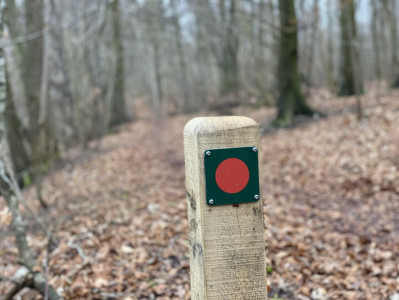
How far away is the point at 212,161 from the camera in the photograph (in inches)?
73.4

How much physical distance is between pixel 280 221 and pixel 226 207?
3851 mm

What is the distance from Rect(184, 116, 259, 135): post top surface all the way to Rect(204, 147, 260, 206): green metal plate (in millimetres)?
106

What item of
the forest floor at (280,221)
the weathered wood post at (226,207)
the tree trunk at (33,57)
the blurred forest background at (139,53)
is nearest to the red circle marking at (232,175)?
the weathered wood post at (226,207)

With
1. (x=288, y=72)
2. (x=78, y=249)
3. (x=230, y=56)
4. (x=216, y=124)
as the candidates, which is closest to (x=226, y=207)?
(x=216, y=124)

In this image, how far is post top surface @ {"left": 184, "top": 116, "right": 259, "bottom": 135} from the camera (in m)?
1.87

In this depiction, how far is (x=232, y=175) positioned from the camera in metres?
1.88

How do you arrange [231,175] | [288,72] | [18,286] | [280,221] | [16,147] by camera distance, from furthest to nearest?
[288,72] → [16,147] → [280,221] → [18,286] → [231,175]

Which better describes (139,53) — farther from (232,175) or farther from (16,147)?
(232,175)

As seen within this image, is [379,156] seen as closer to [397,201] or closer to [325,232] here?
[397,201]

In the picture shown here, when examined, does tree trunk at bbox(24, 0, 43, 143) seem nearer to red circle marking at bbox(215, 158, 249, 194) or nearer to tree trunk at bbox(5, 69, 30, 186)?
tree trunk at bbox(5, 69, 30, 186)

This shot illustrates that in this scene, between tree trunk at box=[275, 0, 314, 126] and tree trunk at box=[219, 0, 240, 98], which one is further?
tree trunk at box=[219, 0, 240, 98]

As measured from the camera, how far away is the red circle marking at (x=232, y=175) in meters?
1.87

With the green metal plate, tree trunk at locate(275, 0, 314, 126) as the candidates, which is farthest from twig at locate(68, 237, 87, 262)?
tree trunk at locate(275, 0, 314, 126)

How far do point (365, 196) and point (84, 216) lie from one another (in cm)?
466
